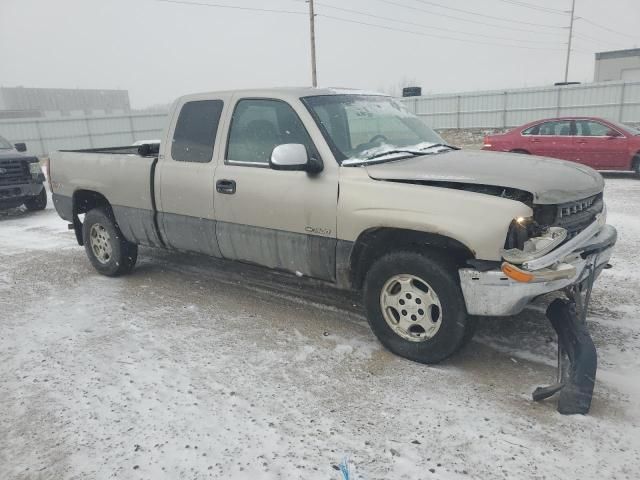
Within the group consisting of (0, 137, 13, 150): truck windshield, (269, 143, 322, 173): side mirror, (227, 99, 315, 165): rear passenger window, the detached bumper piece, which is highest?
(227, 99, 315, 165): rear passenger window

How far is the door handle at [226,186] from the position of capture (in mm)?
4270

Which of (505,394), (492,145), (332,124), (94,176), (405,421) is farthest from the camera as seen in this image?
(492,145)

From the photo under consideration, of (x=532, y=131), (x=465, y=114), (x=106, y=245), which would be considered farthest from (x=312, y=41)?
(x=106, y=245)

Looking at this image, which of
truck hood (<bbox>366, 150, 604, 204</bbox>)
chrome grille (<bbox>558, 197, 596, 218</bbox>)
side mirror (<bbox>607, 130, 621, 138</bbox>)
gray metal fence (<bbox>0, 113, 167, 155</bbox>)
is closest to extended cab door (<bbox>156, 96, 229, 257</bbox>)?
truck hood (<bbox>366, 150, 604, 204</bbox>)

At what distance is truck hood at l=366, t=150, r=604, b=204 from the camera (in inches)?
123

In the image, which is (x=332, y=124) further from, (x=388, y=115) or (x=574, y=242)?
(x=574, y=242)

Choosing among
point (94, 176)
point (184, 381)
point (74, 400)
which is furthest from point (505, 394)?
point (94, 176)

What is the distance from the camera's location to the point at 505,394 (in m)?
3.18

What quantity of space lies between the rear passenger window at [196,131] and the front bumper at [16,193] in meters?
6.78

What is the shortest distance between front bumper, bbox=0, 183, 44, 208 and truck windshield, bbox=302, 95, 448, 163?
8232 mm

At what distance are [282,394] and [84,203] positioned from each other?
3987mm

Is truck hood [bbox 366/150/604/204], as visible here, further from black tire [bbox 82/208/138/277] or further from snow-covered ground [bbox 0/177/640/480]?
black tire [bbox 82/208/138/277]

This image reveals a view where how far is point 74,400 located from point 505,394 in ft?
9.03

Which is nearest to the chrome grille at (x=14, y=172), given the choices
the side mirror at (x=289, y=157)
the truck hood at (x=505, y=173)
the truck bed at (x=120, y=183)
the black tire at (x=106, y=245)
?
the truck bed at (x=120, y=183)
